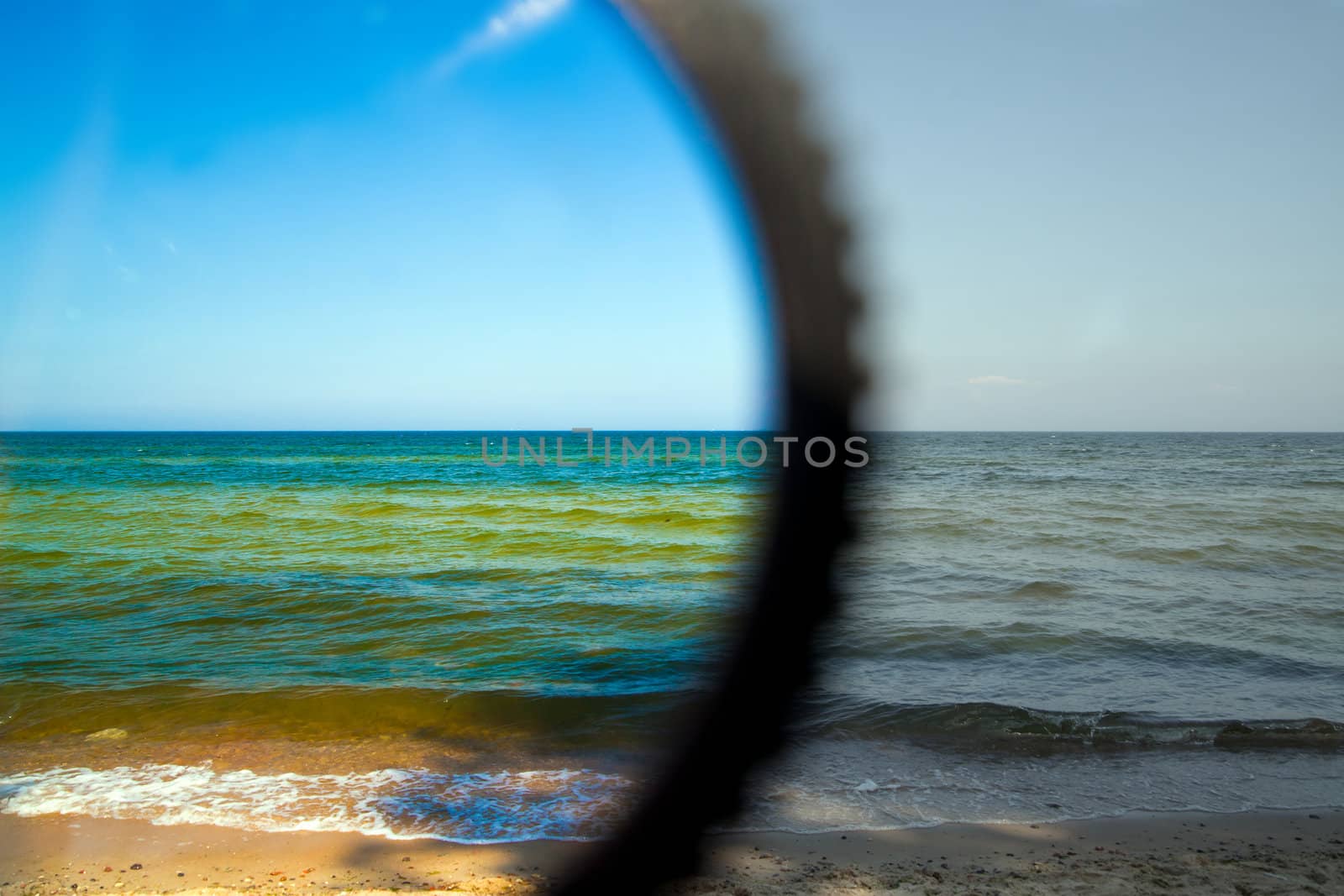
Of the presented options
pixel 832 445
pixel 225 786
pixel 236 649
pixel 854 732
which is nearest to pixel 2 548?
pixel 236 649

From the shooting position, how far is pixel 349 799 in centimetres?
457

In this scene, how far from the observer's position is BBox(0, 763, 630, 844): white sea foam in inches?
166

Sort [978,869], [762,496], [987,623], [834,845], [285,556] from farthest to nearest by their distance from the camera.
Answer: [762,496] < [285,556] < [987,623] < [834,845] < [978,869]

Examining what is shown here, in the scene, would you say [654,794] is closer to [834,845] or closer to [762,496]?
[834,845]

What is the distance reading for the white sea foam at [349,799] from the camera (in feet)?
13.9

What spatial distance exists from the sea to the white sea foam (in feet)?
0.08

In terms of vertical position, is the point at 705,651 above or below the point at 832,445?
below

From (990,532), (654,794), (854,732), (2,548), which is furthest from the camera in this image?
(990,532)

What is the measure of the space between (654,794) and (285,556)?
36.3 ft

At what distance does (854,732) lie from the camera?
18.4ft

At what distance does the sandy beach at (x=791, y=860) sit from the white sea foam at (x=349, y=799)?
145mm

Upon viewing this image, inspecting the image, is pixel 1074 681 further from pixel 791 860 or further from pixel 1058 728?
pixel 791 860
